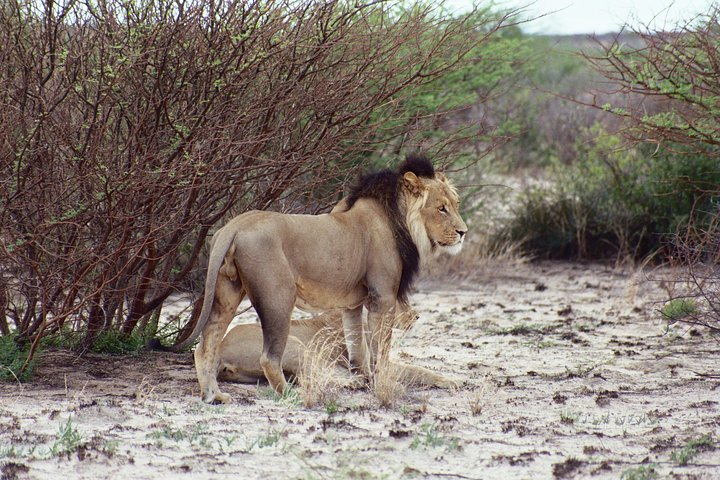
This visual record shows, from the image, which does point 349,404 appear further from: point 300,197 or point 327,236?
point 300,197

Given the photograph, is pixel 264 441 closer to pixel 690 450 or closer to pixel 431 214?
pixel 690 450

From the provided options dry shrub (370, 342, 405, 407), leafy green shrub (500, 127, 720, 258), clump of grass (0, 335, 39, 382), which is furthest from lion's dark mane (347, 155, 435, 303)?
leafy green shrub (500, 127, 720, 258)

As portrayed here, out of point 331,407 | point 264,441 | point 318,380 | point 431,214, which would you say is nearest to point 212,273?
point 318,380

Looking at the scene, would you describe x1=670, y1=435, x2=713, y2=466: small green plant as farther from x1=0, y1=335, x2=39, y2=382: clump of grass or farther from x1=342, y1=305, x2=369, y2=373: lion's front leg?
x1=0, y1=335, x2=39, y2=382: clump of grass

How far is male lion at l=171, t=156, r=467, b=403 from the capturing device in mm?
5176

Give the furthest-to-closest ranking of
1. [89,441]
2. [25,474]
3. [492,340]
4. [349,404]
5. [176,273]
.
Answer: [492,340] → [176,273] → [349,404] → [89,441] → [25,474]

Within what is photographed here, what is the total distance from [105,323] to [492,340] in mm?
2982

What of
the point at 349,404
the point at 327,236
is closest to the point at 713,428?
the point at 349,404

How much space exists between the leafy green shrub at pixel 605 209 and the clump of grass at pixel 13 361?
22.4 feet

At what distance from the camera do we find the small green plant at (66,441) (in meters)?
4.17

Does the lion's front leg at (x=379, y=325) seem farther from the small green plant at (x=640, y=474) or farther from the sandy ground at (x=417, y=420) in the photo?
the small green plant at (x=640, y=474)

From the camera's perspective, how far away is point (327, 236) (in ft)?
18.3

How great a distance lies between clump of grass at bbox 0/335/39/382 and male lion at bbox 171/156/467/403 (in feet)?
2.53

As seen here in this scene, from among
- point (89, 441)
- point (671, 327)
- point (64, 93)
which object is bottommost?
point (671, 327)
